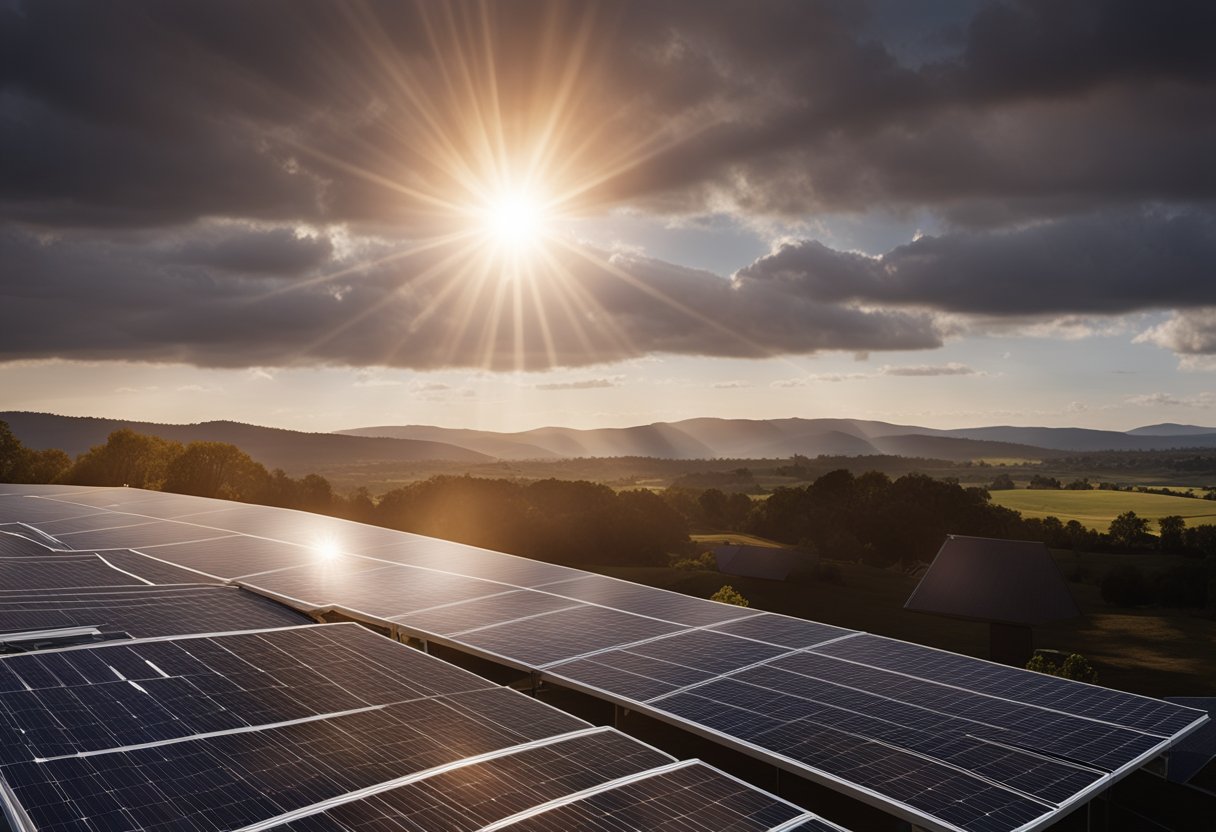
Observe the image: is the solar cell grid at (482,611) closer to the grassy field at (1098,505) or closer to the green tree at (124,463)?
the green tree at (124,463)

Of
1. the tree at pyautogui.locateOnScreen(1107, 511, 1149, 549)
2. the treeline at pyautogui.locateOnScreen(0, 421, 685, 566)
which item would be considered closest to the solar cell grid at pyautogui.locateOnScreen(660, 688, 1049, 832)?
the treeline at pyautogui.locateOnScreen(0, 421, 685, 566)

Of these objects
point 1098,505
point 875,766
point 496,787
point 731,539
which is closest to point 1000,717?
point 875,766

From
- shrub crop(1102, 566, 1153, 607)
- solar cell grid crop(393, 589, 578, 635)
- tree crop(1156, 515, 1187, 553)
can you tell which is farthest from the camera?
tree crop(1156, 515, 1187, 553)

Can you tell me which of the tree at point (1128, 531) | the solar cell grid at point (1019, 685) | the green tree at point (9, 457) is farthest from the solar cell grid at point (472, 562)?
the tree at point (1128, 531)

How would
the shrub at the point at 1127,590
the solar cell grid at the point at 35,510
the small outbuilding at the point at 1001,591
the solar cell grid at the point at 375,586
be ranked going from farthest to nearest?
1. the shrub at the point at 1127,590
2. the solar cell grid at the point at 35,510
3. the small outbuilding at the point at 1001,591
4. the solar cell grid at the point at 375,586

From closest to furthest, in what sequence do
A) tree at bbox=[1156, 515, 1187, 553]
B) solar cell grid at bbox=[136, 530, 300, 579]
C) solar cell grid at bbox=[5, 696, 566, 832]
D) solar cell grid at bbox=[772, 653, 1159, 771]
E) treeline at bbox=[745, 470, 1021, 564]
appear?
1. solar cell grid at bbox=[5, 696, 566, 832]
2. solar cell grid at bbox=[772, 653, 1159, 771]
3. solar cell grid at bbox=[136, 530, 300, 579]
4. tree at bbox=[1156, 515, 1187, 553]
5. treeline at bbox=[745, 470, 1021, 564]

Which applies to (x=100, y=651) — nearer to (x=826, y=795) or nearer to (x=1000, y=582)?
(x=826, y=795)

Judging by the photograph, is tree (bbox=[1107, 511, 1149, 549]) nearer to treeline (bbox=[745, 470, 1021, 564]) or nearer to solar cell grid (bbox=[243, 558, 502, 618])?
treeline (bbox=[745, 470, 1021, 564])
